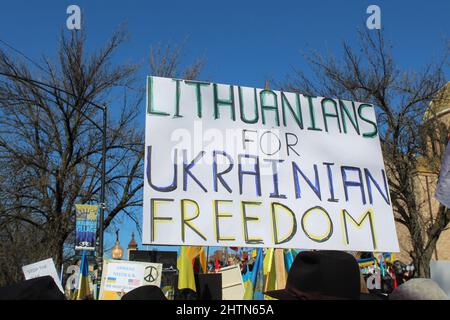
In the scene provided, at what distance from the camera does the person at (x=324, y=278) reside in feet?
8.23

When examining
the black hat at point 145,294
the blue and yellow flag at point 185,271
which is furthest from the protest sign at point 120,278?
the black hat at point 145,294

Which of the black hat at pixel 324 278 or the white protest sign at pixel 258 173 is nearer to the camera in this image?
→ the black hat at pixel 324 278

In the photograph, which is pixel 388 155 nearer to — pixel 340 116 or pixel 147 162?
pixel 340 116

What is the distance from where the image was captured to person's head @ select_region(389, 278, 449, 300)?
2324 mm

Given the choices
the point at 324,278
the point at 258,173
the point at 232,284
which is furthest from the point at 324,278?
the point at 232,284

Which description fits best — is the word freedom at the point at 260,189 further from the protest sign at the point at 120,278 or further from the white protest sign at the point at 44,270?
the protest sign at the point at 120,278

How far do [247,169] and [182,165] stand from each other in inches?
25.0

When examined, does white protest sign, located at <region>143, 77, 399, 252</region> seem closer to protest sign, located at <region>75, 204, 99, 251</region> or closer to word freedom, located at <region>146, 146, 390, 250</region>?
word freedom, located at <region>146, 146, 390, 250</region>

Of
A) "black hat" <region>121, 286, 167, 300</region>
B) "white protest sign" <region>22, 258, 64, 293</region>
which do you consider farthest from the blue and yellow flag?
"black hat" <region>121, 286, 167, 300</region>

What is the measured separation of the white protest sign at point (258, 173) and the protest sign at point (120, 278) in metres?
3.59

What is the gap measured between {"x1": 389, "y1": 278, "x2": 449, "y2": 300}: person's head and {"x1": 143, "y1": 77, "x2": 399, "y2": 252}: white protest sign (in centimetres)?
235
